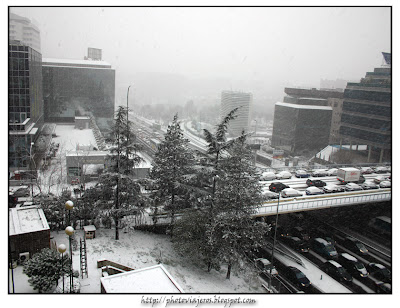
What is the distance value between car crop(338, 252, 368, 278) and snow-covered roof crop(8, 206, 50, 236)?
13.4 m

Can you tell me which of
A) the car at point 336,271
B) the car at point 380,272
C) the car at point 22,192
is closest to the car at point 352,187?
the car at point 380,272

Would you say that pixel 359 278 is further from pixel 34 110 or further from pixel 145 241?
pixel 34 110

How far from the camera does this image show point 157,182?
43.9ft

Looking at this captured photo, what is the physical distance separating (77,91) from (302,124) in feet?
97.9

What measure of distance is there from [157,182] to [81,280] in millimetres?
5030

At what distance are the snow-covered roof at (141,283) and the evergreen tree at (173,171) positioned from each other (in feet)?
16.5

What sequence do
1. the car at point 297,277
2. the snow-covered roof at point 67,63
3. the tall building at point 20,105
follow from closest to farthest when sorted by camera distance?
the car at point 297,277, the tall building at point 20,105, the snow-covered roof at point 67,63

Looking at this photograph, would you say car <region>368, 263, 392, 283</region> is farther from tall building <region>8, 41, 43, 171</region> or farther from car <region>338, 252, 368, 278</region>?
tall building <region>8, 41, 43, 171</region>

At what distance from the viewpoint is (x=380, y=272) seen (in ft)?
48.3

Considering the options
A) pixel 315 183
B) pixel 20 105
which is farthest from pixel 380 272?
pixel 20 105

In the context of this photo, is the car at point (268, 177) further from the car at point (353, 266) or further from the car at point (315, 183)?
the car at point (353, 266)

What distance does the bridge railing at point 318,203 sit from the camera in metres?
16.0

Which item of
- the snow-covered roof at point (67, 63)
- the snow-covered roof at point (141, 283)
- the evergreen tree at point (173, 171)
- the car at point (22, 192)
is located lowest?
the car at point (22, 192)

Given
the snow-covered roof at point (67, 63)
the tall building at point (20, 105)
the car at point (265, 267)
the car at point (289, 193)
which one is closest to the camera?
the car at point (265, 267)
